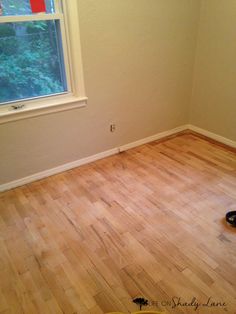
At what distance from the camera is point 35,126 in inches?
93.4

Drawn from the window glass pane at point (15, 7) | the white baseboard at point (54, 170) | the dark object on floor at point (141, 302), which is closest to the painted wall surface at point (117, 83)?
the white baseboard at point (54, 170)

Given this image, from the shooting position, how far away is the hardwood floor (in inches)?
59.2

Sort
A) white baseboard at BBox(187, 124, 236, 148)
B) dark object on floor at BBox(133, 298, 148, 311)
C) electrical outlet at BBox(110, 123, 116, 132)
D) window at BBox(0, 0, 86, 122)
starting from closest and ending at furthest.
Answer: dark object on floor at BBox(133, 298, 148, 311)
window at BBox(0, 0, 86, 122)
electrical outlet at BBox(110, 123, 116, 132)
white baseboard at BBox(187, 124, 236, 148)

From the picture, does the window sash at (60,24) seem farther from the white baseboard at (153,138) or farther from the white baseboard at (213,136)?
the white baseboard at (213,136)

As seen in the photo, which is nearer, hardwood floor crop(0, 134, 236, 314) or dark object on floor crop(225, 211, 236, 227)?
hardwood floor crop(0, 134, 236, 314)

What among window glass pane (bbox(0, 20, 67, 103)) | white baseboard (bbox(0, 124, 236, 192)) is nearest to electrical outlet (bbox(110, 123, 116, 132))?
white baseboard (bbox(0, 124, 236, 192))

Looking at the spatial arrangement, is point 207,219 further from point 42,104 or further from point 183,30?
point 183,30

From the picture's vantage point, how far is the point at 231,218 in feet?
6.49

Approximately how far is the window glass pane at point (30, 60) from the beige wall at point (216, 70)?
1637mm

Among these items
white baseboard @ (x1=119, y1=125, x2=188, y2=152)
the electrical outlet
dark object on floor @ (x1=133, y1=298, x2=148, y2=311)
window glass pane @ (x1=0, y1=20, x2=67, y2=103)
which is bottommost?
dark object on floor @ (x1=133, y1=298, x2=148, y2=311)

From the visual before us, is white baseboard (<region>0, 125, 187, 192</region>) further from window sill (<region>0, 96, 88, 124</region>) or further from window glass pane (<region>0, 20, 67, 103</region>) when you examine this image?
window glass pane (<region>0, 20, 67, 103</region>)

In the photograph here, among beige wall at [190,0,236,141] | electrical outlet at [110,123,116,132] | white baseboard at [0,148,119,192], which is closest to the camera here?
white baseboard at [0,148,119,192]

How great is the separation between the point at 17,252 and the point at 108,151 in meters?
1.45

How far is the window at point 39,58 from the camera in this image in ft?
6.75
